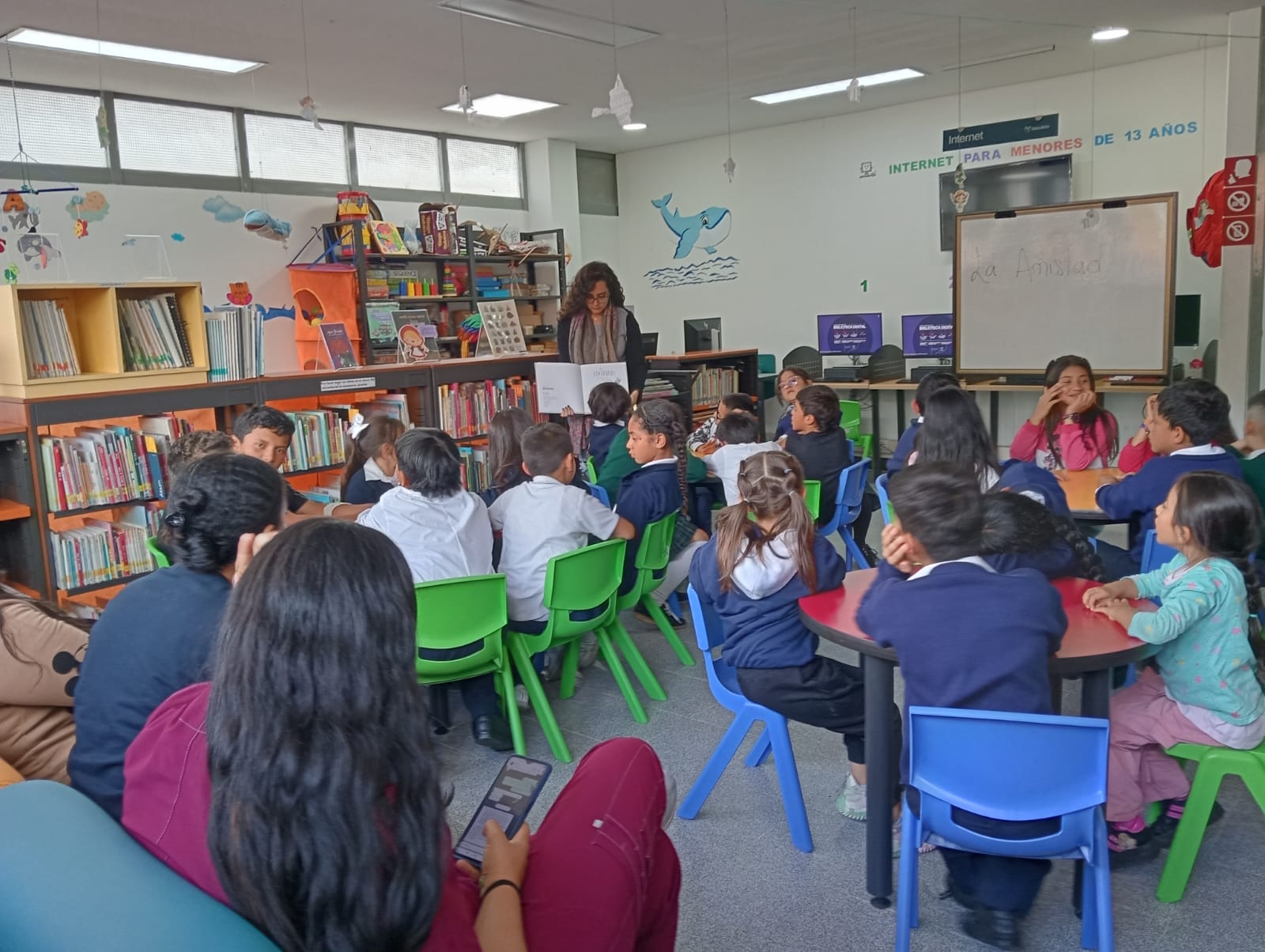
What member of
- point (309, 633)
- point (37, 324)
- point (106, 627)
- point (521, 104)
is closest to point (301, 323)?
point (521, 104)

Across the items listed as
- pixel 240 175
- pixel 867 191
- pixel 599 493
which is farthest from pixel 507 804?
pixel 867 191

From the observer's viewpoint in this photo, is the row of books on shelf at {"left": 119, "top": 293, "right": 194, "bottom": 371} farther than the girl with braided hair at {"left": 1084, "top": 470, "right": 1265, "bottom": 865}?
Yes

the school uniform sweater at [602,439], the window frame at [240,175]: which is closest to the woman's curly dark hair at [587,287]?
the school uniform sweater at [602,439]

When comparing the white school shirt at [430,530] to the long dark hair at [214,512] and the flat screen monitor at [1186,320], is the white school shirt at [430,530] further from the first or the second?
the flat screen monitor at [1186,320]

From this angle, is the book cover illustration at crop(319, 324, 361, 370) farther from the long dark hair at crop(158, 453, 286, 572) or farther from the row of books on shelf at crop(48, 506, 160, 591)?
the long dark hair at crop(158, 453, 286, 572)

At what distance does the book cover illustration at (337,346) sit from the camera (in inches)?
215

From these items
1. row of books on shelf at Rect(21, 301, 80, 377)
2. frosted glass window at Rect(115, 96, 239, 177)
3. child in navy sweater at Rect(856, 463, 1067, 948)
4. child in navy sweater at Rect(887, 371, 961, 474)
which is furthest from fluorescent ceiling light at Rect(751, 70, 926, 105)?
child in navy sweater at Rect(856, 463, 1067, 948)

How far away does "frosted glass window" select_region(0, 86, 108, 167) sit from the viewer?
21.0 feet

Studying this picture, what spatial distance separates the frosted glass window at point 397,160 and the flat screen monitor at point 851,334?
392cm

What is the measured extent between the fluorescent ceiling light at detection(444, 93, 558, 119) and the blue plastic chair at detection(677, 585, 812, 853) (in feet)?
20.1

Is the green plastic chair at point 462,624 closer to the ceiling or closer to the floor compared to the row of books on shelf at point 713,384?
closer to the floor

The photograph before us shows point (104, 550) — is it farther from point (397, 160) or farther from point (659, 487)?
point (397, 160)

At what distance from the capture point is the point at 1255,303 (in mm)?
6375

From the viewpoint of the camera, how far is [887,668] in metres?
2.26
